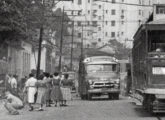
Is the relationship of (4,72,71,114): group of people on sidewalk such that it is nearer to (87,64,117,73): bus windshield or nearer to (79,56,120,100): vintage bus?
(79,56,120,100): vintage bus

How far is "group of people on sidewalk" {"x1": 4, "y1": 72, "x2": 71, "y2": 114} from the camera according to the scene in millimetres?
24578

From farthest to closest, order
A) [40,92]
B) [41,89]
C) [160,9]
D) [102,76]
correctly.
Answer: [102,76] < [41,89] < [40,92] < [160,9]

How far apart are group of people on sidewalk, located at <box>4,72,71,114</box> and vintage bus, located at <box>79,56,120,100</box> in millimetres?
5000

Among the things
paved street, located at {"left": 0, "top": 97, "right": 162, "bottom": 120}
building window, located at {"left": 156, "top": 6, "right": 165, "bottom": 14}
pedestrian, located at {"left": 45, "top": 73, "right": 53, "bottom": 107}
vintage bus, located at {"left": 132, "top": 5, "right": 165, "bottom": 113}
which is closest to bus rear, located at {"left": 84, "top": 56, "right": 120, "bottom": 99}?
pedestrian, located at {"left": 45, "top": 73, "right": 53, "bottom": 107}

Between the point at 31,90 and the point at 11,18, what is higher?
the point at 11,18

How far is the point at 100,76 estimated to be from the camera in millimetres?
37375

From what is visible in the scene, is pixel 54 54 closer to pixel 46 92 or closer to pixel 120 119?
pixel 46 92

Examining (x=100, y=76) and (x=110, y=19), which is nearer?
(x=100, y=76)

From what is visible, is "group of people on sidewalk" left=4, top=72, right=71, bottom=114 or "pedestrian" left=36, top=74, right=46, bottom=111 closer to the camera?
"group of people on sidewalk" left=4, top=72, right=71, bottom=114

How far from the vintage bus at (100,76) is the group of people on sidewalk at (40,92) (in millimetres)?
5000

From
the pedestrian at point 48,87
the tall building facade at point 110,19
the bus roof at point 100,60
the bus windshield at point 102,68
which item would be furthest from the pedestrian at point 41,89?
the tall building facade at point 110,19

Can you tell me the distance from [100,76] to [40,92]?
9.38 metres

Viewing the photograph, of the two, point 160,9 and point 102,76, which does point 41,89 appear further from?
point 102,76

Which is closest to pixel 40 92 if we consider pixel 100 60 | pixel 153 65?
pixel 153 65
